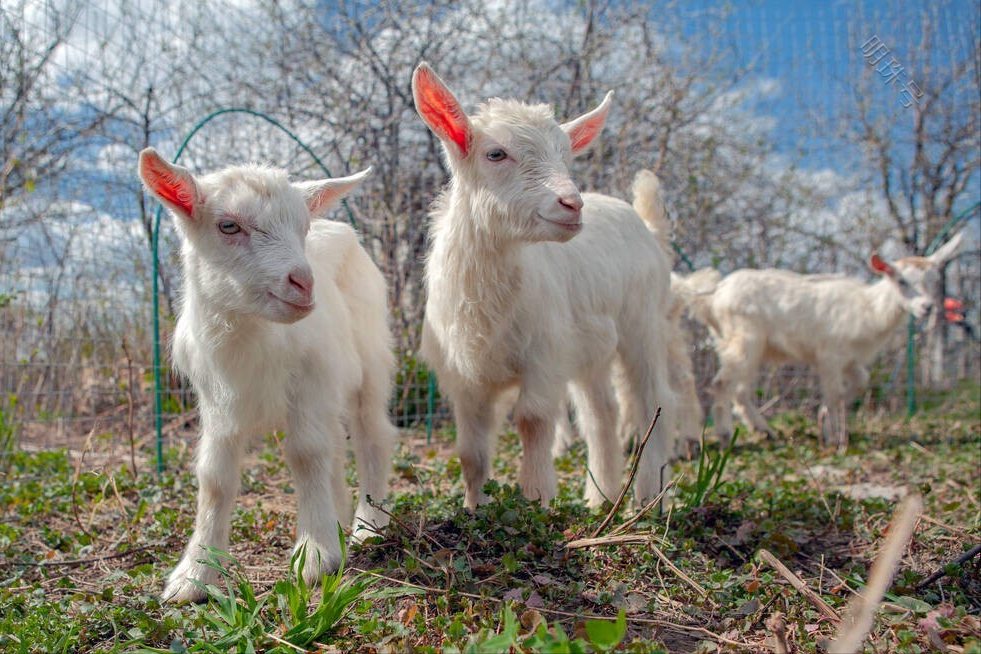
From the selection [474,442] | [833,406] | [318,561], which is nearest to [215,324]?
[318,561]

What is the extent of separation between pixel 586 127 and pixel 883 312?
6437 millimetres

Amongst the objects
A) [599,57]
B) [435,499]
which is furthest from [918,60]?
[435,499]

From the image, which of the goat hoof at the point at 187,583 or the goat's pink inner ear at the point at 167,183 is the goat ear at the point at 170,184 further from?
the goat hoof at the point at 187,583

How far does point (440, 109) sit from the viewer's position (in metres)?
3.38

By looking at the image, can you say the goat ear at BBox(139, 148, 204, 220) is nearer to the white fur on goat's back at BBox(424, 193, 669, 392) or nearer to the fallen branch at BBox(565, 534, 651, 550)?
the white fur on goat's back at BBox(424, 193, 669, 392)

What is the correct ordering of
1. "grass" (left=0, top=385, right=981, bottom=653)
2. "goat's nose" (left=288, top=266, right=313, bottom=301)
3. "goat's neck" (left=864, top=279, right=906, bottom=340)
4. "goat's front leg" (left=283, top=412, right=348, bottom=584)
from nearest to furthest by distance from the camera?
"grass" (left=0, top=385, right=981, bottom=653) → "goat's nose" (left=288, top=266, right=313, bottom=301) → "goat's front leg" (left=283, top=412, right=348, bottom=584) → "goat's neck" (left=864, top=279, right=906, bottom=340)

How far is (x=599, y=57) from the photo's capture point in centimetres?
923

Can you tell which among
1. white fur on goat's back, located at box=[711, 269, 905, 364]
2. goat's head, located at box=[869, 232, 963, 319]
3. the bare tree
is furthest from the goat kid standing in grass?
the bare tree

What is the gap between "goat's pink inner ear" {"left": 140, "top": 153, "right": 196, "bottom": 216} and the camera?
104 inches

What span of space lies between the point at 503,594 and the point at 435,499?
1.67 meters

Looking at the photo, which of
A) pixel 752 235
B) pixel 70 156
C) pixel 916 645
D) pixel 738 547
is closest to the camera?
pixel 916 645

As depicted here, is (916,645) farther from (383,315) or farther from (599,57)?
(599,57)

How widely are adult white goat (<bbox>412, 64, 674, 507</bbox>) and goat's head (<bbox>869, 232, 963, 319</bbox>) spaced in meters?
6.01

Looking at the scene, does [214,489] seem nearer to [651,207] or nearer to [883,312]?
[651,207]
